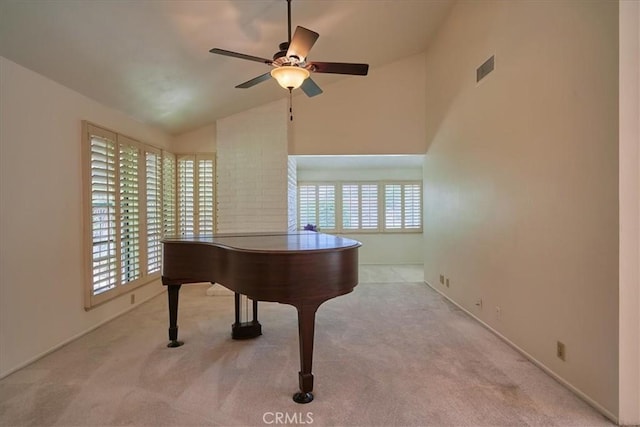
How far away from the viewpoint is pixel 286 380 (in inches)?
94.2

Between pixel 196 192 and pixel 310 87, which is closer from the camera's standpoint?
pixel 310 87

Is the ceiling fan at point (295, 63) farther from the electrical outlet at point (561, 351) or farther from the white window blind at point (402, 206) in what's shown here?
the white window blind at point (402, 206)

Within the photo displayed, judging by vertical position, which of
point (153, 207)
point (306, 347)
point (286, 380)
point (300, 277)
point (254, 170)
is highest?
point (254, 170)

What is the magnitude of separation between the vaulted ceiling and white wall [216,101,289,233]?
0.37 metres

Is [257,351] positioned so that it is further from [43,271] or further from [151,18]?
[151,18]

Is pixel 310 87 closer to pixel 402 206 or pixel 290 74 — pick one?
pixel 290 74

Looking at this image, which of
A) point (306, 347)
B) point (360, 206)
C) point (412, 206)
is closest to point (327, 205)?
point (360, 206)

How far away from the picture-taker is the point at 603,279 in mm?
1975

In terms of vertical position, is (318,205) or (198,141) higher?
(198,141)

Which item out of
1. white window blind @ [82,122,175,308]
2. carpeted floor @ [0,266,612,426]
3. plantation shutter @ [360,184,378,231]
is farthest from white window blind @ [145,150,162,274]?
plantation shutter @ [360,184,378,231]

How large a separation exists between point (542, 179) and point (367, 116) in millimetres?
3194

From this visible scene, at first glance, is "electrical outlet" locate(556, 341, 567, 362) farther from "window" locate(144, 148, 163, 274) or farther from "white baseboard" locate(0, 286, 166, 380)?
"window" locate(144, 148, 163, 274)

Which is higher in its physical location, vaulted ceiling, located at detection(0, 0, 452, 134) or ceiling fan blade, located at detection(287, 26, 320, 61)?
vaulted ceiling, located at detection(0, 0, 452, 134)

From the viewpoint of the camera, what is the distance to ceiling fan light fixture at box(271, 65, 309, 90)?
240 cm
